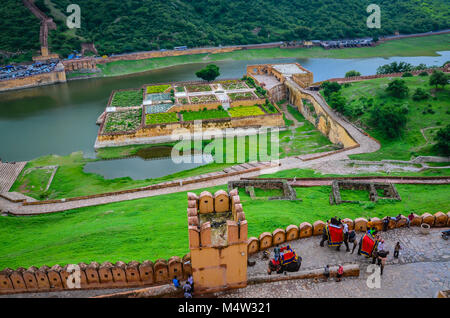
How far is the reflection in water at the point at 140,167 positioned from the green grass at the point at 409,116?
1441 centimetres

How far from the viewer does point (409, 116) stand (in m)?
35.0

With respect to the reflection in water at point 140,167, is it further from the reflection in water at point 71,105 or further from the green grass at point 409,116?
the green grass at point 409,116

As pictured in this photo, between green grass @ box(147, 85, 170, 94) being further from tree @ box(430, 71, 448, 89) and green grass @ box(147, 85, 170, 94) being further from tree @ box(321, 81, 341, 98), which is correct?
tree @ box(430, 71, 448, 89)

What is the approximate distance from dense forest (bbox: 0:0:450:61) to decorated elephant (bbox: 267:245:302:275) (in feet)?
218

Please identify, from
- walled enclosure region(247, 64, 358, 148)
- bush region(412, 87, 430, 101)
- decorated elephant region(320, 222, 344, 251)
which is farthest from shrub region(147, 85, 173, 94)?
decorated elephant region(320, 222, 344, 251)

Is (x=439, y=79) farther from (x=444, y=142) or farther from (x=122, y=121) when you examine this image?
(x=122, y=121)

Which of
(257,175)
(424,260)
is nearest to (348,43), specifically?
(257,175)

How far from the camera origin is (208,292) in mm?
12883

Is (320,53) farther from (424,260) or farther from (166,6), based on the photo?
(424,260)

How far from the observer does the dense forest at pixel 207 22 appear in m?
71.6

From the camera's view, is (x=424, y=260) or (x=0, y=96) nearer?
(x=424, y=260)

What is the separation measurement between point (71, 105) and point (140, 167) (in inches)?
871
